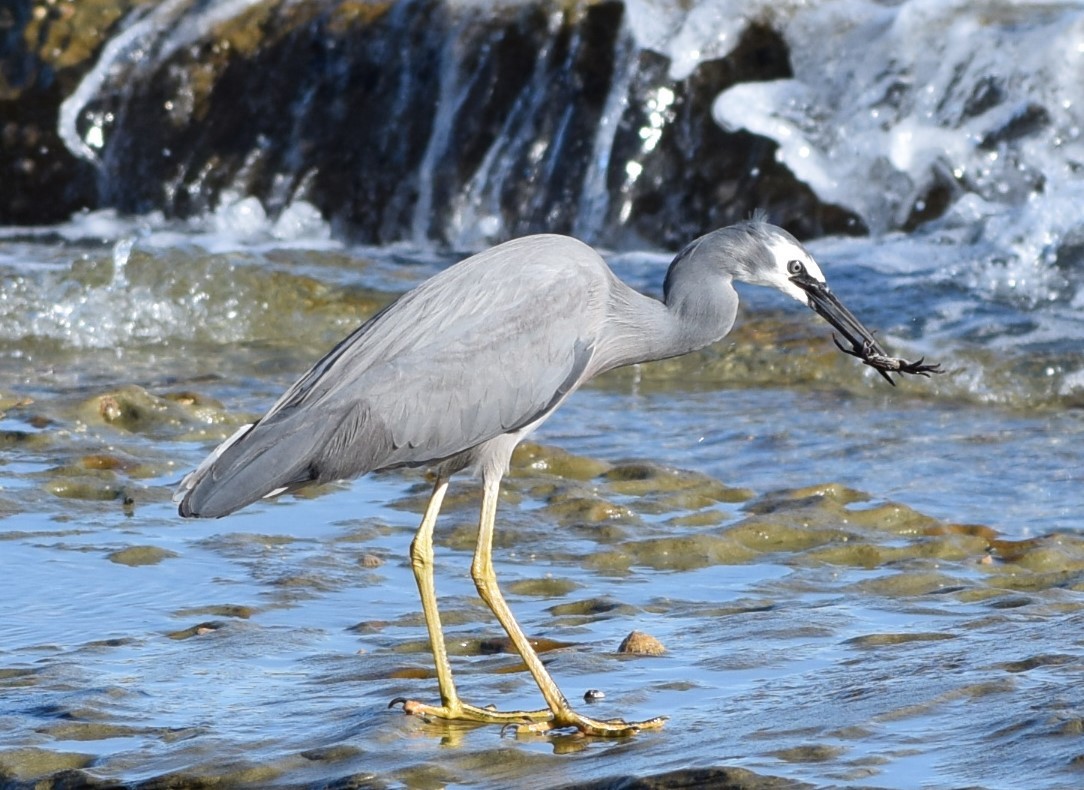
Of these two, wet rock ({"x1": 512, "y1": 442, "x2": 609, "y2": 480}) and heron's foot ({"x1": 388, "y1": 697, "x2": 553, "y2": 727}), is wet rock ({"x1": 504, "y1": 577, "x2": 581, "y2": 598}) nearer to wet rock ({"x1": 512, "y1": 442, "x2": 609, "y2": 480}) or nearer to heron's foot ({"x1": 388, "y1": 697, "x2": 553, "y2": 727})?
heron's foot ({"x1": 388, "y1": 697, "x2": 553, "y2": 727})

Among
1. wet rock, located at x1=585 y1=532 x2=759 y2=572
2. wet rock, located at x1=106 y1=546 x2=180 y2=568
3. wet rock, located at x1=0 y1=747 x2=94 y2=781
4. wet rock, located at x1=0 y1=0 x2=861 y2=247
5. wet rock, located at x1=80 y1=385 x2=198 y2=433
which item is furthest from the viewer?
wet rock, located at x1=0 y1=0 x2=861 y2=247

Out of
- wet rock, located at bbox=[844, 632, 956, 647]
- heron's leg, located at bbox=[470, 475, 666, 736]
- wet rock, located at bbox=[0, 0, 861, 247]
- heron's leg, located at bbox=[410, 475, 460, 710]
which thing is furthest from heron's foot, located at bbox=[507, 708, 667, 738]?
wet rock, located at bbox=[0, 0, 861, 247]

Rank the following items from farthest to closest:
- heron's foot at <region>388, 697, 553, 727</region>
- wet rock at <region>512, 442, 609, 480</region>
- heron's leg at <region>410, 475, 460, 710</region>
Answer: wet rock at <region>512, 442, 609, 480</region> → heron's leg at <region>410, 475, 460, 710</region> → heron's foot at <region>388, 697, 553, 727</region>

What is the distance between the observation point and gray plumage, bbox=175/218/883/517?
4.52 m

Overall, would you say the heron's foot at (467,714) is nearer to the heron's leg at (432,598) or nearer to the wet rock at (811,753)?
the heron's leg at (432,598)

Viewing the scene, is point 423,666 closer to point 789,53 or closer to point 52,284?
point 52,284

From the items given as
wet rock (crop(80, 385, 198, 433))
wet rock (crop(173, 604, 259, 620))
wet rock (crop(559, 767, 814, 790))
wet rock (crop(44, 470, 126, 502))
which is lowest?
wet rock (crop(173, 604, 259, 620))

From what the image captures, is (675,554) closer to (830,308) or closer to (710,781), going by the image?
(830,308)

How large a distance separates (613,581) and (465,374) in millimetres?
1049

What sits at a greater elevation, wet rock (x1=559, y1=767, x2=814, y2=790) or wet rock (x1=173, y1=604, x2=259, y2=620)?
wet rock (x1=559, y1=767, x2=814, y2=790)

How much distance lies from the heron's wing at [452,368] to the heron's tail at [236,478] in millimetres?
61

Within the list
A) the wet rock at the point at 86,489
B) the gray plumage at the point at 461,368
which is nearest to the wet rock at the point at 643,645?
the gray plumage at the point at 461,368

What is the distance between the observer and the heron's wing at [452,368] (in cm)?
457

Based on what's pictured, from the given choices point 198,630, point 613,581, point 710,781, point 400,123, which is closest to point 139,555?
point 198,630
